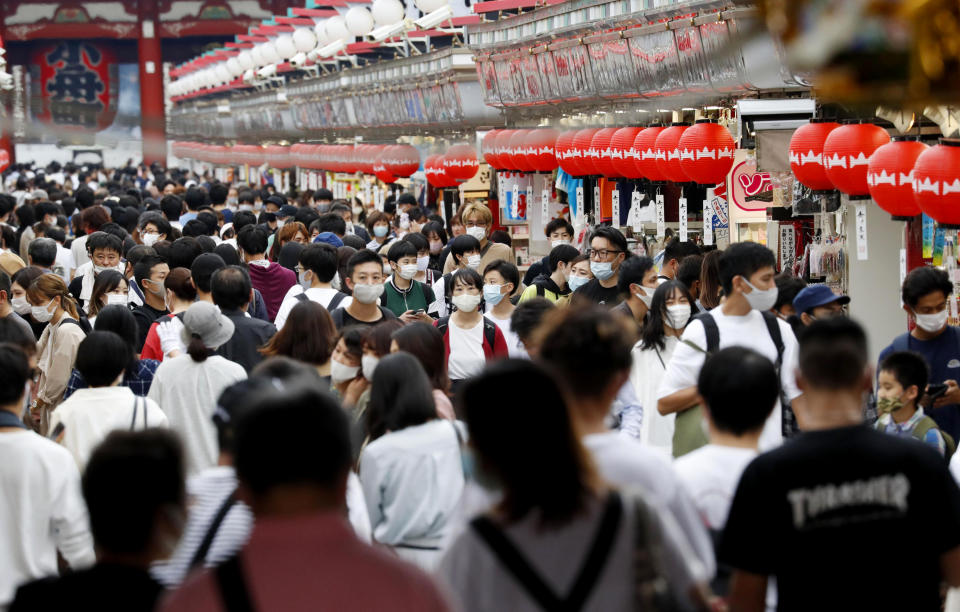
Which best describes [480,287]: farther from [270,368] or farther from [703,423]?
[270,368]

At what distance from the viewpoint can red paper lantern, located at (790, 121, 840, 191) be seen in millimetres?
8234

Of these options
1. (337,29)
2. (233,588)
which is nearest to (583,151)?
(233,588)

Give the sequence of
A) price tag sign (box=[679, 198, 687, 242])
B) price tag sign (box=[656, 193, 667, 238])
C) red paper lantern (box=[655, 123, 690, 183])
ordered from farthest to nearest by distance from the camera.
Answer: price tag sign (box=[656, 193, 667, 238])
price tag sign (box=[679, 198, 687, 242])
red paper lantern (box=[655, 123, 690, 183])

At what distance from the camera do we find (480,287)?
26.1ft

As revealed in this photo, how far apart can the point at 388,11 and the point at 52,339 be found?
14244 millimetres

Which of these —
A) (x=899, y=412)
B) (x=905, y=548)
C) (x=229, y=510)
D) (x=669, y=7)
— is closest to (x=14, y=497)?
(x=229, y=510)

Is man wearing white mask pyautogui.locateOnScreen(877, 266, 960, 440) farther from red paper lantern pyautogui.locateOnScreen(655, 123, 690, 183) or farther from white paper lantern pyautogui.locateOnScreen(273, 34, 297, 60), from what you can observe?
white paper lantern pyautogui.locateOnScreen(273, 34, 297, 60)

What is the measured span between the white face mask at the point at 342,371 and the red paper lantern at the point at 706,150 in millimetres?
4365

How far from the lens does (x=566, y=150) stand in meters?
12.6

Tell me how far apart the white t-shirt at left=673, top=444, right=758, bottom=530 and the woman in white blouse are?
0.94 meters

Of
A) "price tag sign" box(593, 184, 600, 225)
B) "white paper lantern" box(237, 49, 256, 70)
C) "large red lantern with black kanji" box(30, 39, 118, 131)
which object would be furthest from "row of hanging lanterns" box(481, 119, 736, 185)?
"large red lantern with black kanji" box(30, 39, 118, 131)

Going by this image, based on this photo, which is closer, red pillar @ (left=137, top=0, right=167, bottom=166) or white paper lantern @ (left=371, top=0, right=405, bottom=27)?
white paper lantern @ (left=371, top=0, right=405, bottom=27)

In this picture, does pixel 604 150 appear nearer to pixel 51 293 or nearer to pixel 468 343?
pixel 468 343

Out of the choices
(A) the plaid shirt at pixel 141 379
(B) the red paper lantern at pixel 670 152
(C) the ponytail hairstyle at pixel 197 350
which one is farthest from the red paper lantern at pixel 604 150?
(C) the ponytail hairstyle at pixel 197 350
